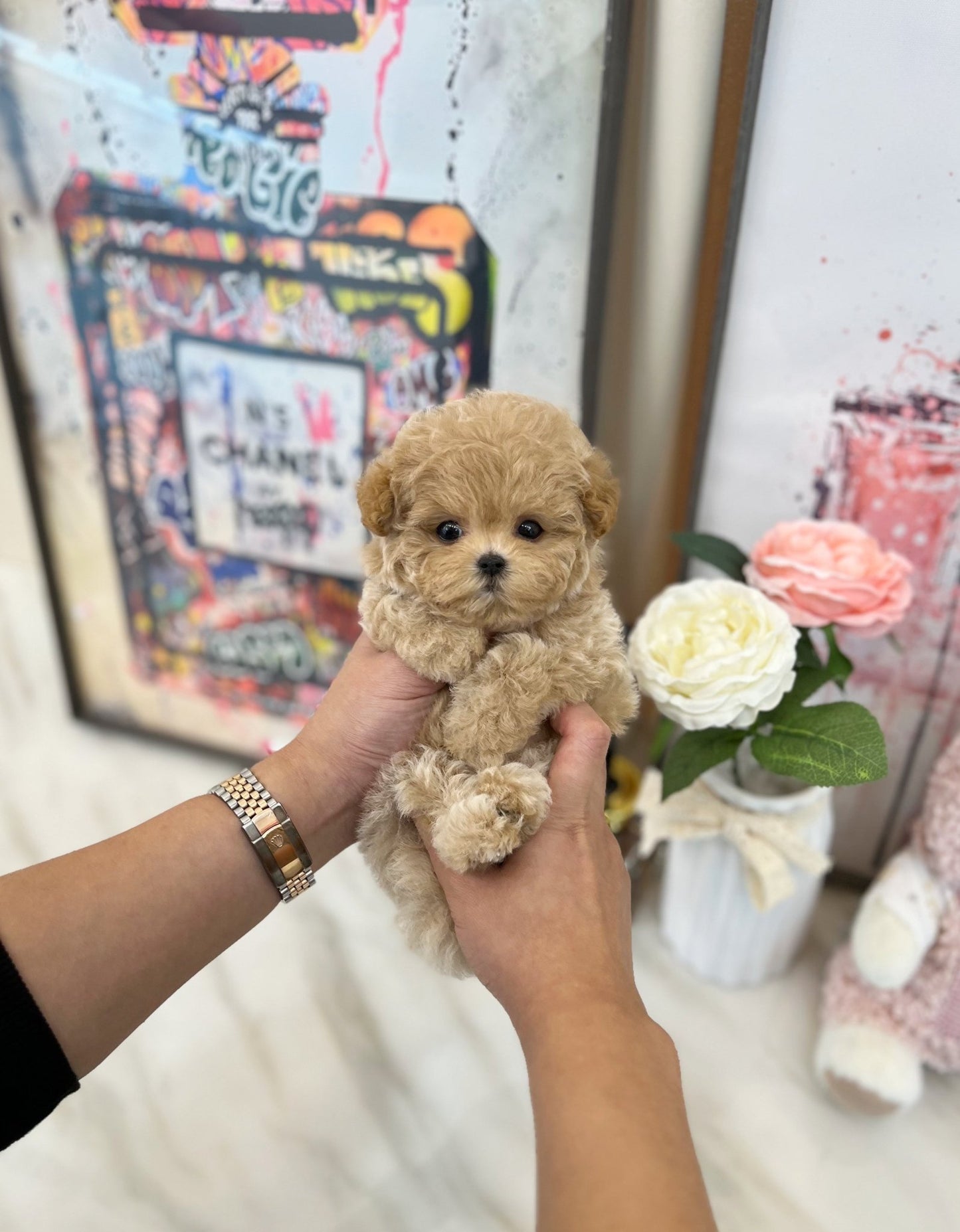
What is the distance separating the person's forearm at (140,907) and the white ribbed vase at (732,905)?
0.51 metres

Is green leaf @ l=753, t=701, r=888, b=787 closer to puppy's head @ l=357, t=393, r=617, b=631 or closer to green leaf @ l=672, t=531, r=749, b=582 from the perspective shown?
green leaf @ l=672, t=531, r=749, b=582

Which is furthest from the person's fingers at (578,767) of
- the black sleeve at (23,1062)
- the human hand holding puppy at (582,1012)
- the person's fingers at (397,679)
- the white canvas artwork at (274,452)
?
the white canvas artwork at (274,452)

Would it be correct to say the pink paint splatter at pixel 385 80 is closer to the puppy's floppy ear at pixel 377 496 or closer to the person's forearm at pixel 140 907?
the puppy's floppy ear at pixel 377 496

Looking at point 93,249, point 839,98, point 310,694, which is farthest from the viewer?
point 310,694

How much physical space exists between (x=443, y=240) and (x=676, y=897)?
89 centimetres

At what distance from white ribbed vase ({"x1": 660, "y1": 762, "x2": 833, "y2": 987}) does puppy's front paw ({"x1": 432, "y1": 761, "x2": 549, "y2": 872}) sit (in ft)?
1.51

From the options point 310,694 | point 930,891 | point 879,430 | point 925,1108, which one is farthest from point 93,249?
point 925,1108

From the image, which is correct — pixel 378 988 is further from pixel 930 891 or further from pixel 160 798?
pixel 930 891

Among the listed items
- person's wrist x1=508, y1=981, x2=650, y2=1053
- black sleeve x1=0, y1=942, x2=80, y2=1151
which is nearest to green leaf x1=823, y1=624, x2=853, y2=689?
person's wrist x1=508, y1=981, x2=650, y2=1053

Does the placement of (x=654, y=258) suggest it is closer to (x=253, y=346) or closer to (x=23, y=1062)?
(x=253, y=346)

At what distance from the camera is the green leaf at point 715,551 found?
997 mm

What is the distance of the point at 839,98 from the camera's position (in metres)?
0.85

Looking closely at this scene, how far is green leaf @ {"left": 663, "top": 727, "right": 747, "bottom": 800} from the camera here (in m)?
0.96

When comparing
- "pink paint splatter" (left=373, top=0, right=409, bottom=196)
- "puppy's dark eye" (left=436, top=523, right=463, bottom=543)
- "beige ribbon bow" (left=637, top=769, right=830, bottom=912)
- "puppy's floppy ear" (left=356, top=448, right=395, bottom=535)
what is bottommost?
"beige ribbon bow" (left=637, top=769, right=830, bottom=912)
